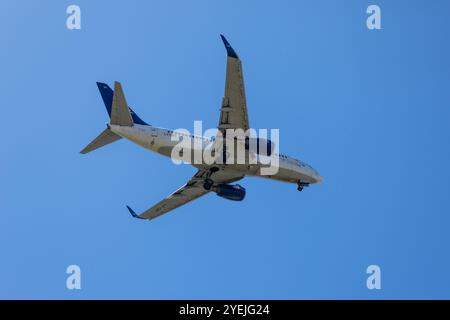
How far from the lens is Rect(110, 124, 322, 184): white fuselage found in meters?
46.8

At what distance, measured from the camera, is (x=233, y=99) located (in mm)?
43062

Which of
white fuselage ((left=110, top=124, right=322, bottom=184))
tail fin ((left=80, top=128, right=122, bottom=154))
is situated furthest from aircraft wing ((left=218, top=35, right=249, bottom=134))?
tail fin ((left=80, top=128, right=122, bottom=154))

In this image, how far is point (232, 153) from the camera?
4862 cm

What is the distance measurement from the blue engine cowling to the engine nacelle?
5011mm

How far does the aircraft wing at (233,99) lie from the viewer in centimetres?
4088

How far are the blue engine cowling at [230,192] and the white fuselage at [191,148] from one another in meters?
1.87

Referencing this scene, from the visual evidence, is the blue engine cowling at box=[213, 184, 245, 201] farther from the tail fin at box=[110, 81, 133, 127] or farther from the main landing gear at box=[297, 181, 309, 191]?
the tail fin at box=[110, 81, 133, 127]

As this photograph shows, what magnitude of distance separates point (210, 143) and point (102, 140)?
6.92m

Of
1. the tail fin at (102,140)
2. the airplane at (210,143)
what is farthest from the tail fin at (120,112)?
the tail fin at (102,140)

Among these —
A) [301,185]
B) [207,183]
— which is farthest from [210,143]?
[301,185]

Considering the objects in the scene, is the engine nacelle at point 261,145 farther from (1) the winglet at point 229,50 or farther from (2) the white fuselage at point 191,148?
(1) the winglet at point 229,50

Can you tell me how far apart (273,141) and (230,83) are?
27.8 feet
